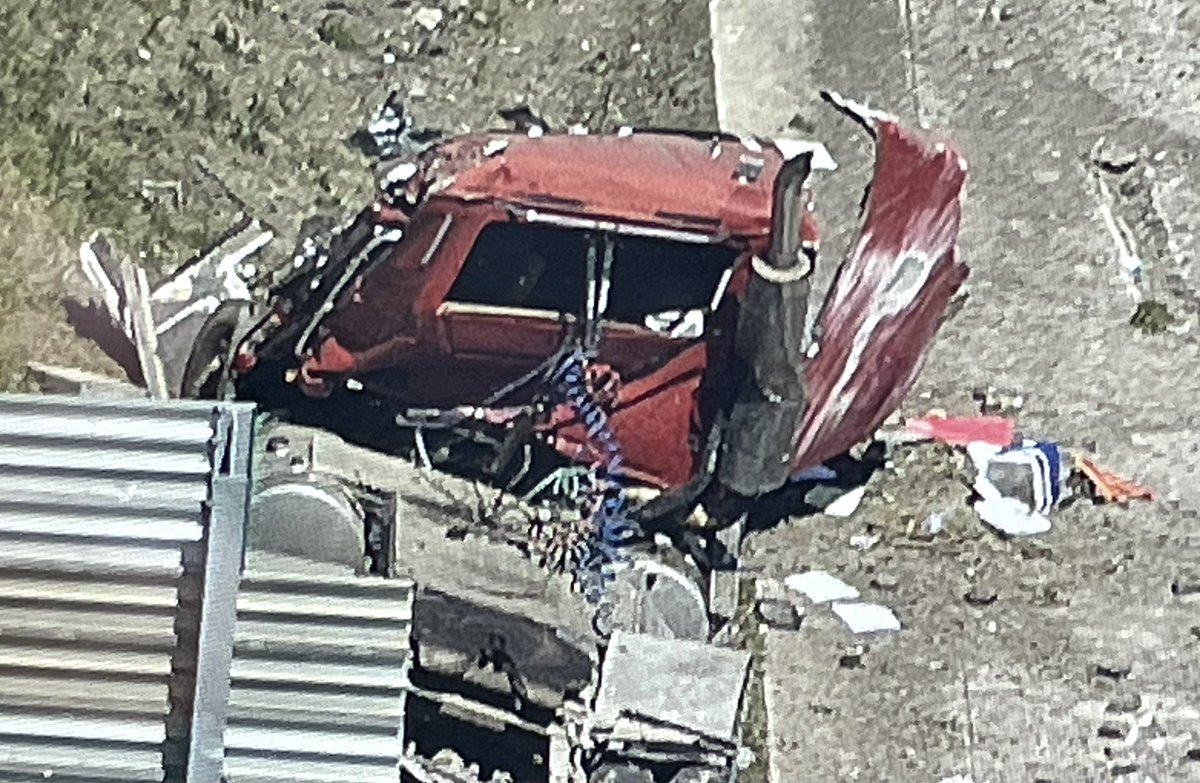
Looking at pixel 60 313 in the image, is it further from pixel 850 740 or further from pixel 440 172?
pixel 850 740

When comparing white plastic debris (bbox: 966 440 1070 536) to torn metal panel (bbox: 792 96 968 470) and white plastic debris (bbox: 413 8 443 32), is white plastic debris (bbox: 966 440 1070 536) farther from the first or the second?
white plastic debris (bbox: 413 8 443 32)

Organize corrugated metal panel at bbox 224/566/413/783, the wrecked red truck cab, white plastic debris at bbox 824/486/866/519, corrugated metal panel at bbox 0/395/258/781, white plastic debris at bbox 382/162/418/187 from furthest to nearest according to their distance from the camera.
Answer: white plastic debris at bbox 824/486/866/519 → white plastic debris at bbox 382/162/418/187 → the wrecked red truck cab → corrugated metal panel at bbox 224/566/413/783 → corrugated metal panel at bbox 0/395/258/781

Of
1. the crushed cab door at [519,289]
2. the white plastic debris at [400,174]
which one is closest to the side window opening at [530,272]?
the crushed cab door at [519,289]

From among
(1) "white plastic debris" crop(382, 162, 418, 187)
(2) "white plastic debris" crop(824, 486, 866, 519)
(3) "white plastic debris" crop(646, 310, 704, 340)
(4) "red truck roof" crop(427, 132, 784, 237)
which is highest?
(4) "red truck roof" crop(427, 132, 784, 237)

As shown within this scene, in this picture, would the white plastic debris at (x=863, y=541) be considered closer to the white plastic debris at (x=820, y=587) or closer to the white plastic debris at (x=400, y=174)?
the white plastic debris at (x=820, y=587)

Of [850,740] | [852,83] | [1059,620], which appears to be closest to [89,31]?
[852,83]

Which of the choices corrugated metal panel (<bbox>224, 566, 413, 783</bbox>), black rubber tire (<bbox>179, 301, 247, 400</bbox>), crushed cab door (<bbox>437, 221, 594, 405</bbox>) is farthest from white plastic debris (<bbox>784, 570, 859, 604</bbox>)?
black rubber tire (<bbox>179, 301, 247, 400</bbox>)

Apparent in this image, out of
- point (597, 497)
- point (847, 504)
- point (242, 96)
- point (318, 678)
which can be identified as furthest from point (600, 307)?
point (242, 96)
